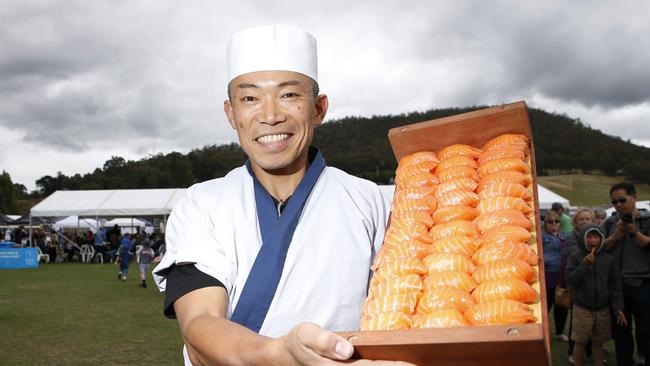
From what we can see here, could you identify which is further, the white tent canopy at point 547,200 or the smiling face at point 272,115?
the white tent canopy at point 547,200

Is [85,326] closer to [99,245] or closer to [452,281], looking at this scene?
[452,281]

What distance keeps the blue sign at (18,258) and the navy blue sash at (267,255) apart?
1147 inches

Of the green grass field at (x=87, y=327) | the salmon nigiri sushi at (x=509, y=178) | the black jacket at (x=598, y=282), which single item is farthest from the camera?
the green grass field at (x=87, y=327)

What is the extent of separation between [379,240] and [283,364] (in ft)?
3.20

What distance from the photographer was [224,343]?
5.84 feet

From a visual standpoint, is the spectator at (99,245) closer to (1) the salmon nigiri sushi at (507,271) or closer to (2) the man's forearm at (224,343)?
(2) the man's forearm at (224,343)

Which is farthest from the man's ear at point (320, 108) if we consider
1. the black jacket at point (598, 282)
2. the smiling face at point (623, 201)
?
the black jacket at point (598, 282)

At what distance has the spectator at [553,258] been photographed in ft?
28.5

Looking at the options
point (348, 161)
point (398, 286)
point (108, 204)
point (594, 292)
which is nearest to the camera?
point (398, 286)

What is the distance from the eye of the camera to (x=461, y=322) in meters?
1.65

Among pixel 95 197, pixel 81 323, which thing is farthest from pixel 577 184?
pixel 81 323

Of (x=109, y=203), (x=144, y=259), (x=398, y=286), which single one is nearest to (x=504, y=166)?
(x=398, y=286)

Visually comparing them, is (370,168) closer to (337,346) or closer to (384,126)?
(384,126)

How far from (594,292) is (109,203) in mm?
24765
